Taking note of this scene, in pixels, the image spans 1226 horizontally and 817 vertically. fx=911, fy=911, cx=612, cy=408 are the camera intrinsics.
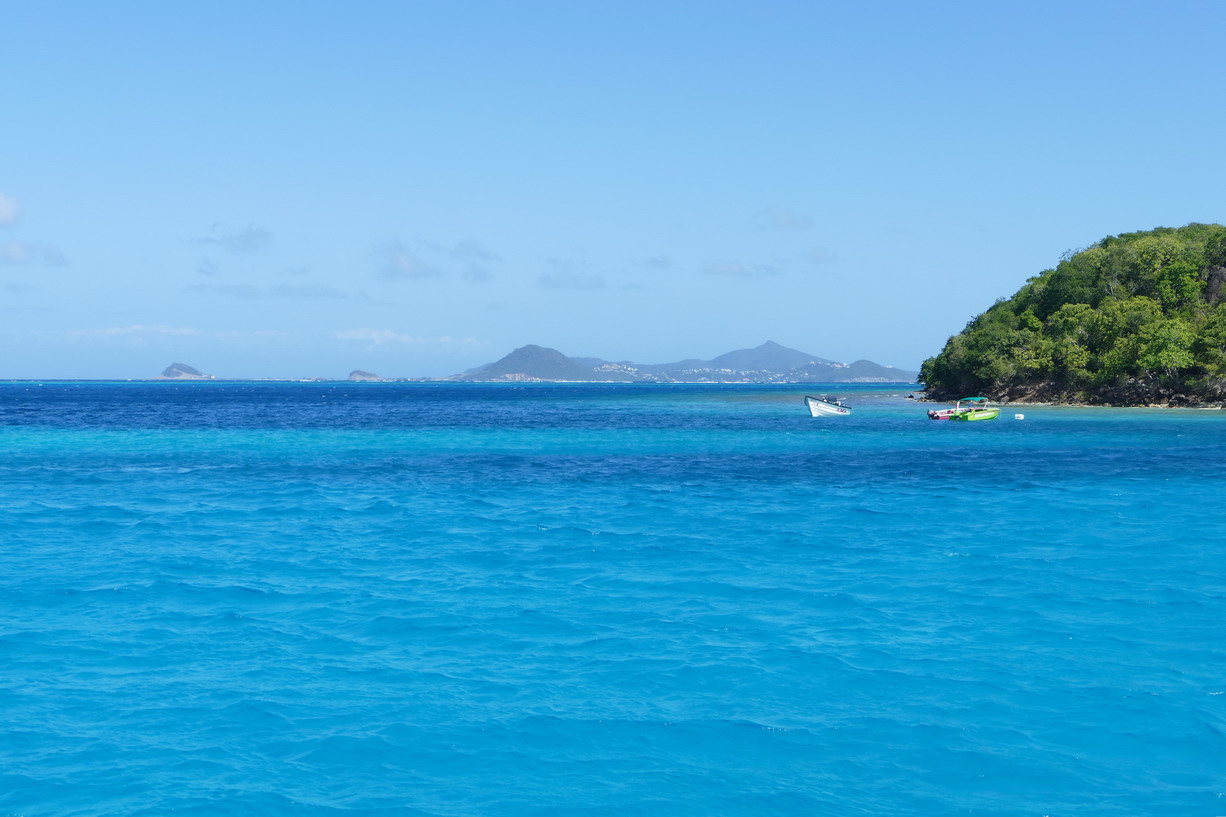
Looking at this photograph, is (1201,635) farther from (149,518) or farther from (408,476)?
(408,476)

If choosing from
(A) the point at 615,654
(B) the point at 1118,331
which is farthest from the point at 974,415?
(A) the point at 615,654

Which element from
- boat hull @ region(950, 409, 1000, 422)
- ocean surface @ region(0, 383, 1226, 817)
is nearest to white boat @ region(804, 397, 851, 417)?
boat hull @ region(950, 409, 1000, 422)

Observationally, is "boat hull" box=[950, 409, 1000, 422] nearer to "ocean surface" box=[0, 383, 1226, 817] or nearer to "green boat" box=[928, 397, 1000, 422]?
"green boat" box=[928, 397, 1000, 422]

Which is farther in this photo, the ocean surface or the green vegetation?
the green vegetation

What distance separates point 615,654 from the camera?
1493 centimetres

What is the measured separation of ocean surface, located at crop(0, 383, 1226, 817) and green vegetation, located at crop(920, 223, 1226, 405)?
76.3m

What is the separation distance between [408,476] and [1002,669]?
102 ft

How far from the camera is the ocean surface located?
35.2 ft

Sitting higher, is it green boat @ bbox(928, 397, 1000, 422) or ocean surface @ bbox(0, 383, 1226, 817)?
green boat @ bbox(928, 397, 1000, 422)

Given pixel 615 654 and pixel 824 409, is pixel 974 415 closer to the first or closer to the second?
pixel 824 409

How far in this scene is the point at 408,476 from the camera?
41.1m

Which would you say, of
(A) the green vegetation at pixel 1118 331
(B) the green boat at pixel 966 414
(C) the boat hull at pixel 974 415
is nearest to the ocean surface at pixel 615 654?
(C) the boat hull at pixel 974 415

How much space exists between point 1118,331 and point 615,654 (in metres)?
109

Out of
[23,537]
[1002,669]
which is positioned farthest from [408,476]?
[1002,669]
